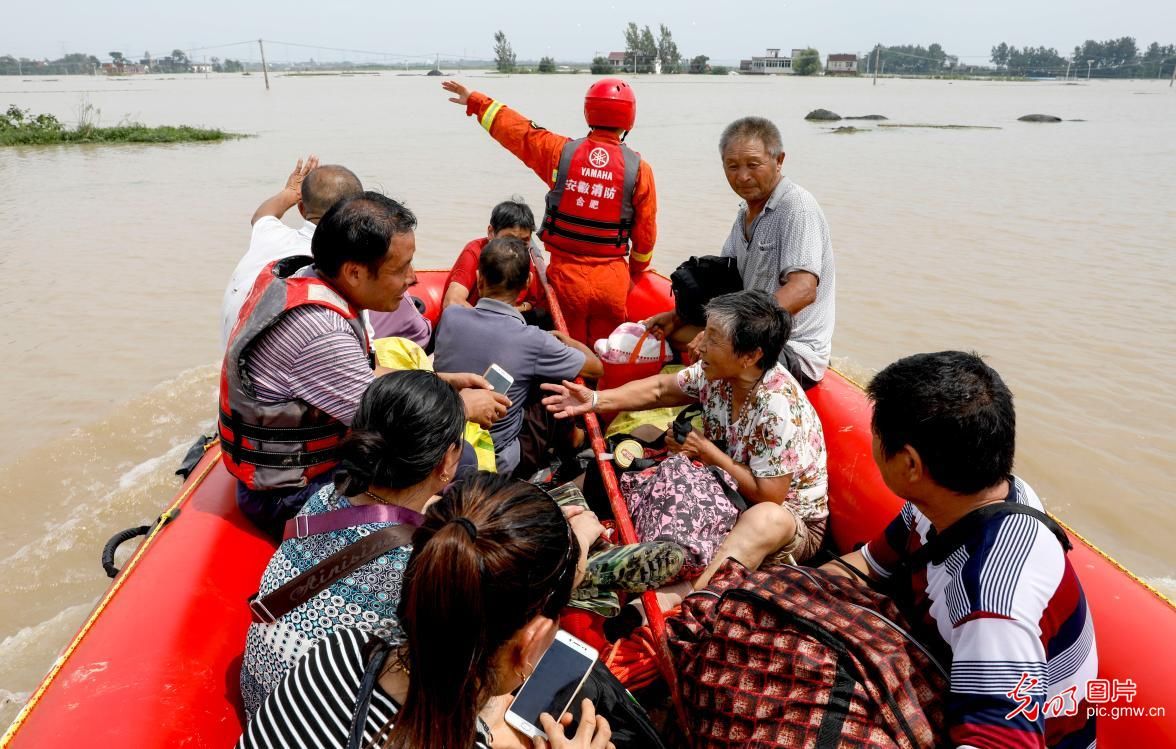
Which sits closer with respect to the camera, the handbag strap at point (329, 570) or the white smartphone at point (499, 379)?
the handbag strap at point (329, 570)

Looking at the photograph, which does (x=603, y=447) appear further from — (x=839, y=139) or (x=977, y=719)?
(x=839, y=139)

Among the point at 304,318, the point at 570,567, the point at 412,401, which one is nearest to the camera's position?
the point at 570,567

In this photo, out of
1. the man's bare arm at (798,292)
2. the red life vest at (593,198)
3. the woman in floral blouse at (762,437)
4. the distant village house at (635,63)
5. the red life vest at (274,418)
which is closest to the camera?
the red life vest at (274,418)

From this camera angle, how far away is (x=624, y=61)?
6275 cm

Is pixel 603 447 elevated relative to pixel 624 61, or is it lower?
lower

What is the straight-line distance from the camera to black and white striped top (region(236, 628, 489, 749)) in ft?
3.26

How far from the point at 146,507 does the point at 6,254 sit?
6.19 m

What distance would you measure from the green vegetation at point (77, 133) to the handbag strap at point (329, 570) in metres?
19.1

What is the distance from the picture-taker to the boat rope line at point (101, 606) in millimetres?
1453

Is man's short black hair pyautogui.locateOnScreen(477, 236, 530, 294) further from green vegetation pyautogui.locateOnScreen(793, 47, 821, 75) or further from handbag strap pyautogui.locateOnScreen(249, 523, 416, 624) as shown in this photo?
green vegetation pyautogui.locateOnScreen(793, 47, 821, 75)

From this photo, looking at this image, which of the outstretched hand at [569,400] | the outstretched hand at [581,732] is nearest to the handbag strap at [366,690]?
the outstretched hand at [581,732]

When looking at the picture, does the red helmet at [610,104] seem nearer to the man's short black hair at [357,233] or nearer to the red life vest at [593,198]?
the red life vest at [593,198]

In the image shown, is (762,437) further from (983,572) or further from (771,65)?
(771,65)

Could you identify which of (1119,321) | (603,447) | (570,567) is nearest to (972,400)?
(570,567)
